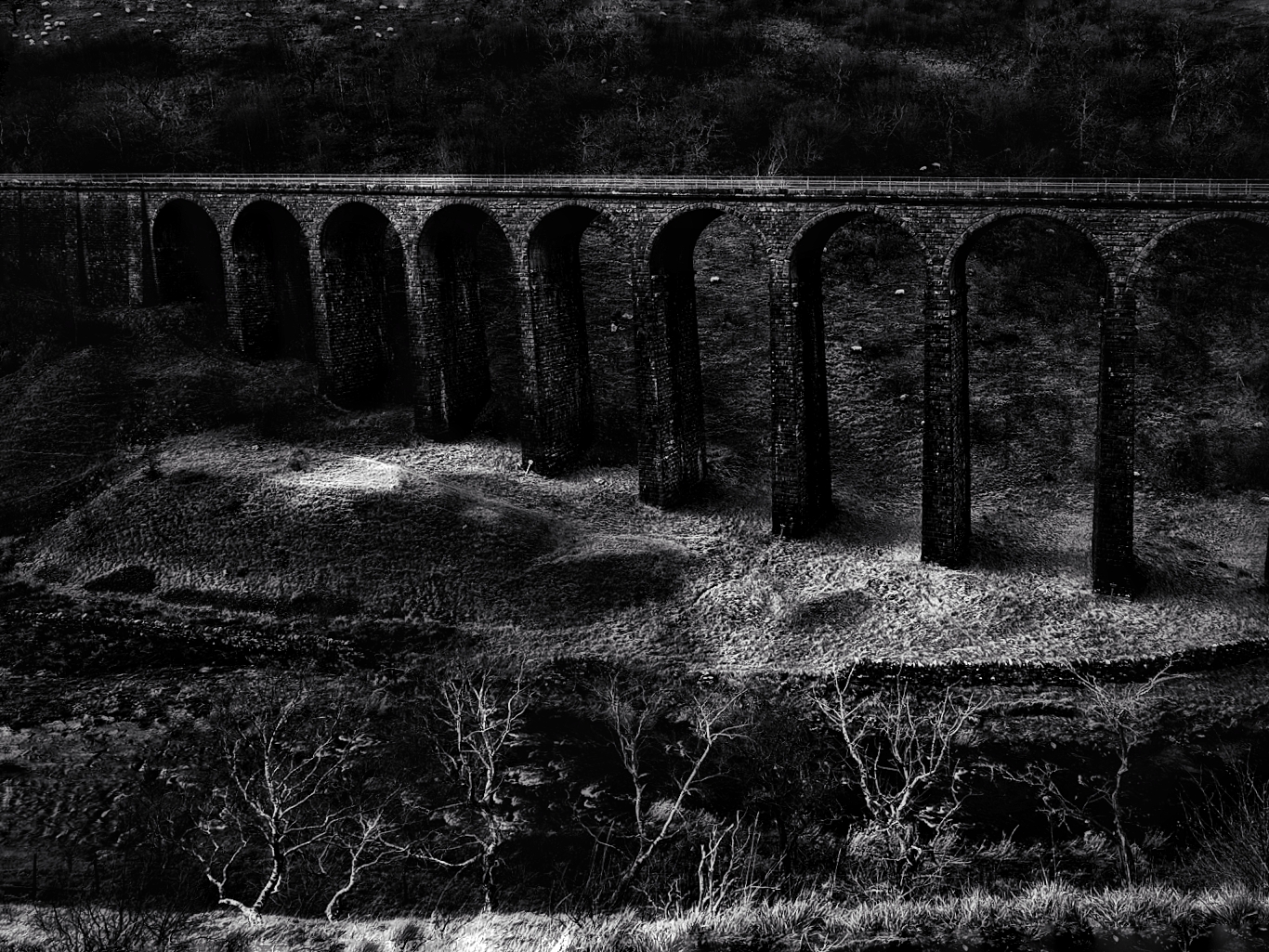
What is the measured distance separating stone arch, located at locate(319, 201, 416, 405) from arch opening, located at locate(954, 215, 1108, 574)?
1075 inches

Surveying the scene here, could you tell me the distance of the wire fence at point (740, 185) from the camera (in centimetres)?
3384

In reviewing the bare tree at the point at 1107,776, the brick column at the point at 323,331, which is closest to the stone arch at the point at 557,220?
the brick column at the point at 323,331

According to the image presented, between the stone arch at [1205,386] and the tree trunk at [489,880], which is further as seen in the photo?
the stone arch at [1205,386]

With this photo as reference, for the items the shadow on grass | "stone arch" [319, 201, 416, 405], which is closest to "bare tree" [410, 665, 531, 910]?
the shadow on grass

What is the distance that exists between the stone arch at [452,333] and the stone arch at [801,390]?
13.6 m

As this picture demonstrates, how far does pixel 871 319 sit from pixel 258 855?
40.7 m

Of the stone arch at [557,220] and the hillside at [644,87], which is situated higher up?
the hillside at [644,87]

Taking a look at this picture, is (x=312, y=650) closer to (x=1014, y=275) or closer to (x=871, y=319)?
(x=871, y=319)

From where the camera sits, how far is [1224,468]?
45.4 meters

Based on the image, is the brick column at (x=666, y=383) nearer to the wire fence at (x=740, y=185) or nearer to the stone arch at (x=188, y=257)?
the wire fence at (x=740, y=185)

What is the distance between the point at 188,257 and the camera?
60531 millimetres

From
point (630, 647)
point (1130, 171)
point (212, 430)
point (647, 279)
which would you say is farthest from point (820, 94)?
point (630, 647)

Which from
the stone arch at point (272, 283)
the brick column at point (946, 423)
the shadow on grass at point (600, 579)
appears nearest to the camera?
the brick column at point (946, 423)

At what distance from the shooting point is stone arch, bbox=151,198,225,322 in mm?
58844
